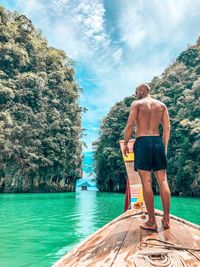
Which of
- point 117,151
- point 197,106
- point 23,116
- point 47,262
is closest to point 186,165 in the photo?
point 197,106

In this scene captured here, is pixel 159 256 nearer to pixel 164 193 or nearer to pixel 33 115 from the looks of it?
pixel 164 193

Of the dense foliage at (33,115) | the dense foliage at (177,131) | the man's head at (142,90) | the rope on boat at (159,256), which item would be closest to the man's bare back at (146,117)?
the man's head at (142,90)

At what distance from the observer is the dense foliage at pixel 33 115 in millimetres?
27281

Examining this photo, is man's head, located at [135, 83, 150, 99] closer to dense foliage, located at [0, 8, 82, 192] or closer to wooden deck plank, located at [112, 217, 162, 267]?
wooden deck plank, located at [112, 217, 162, 267]

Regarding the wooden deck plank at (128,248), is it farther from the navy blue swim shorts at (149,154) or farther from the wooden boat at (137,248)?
the navy blue swim shorts at (149,154)

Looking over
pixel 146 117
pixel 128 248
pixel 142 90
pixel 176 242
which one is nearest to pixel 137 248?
pixel 128 248

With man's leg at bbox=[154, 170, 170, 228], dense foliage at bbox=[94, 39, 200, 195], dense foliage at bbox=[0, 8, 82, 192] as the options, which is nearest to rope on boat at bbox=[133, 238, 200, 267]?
man's leg at bbox=[154, 170, 170, 228]

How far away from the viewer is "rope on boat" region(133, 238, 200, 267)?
63.5 inches

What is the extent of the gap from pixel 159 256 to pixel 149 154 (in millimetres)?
1143

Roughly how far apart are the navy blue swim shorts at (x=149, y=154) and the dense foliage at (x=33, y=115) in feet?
74.2

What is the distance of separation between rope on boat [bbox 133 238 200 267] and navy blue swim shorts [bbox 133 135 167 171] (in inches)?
33.9

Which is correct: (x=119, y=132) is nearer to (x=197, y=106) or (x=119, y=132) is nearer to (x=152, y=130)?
(x=197, y=106)

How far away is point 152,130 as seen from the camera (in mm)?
2811

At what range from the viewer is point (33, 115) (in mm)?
28766
